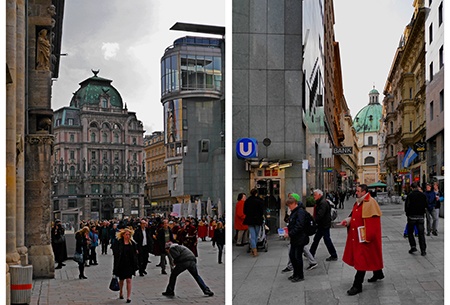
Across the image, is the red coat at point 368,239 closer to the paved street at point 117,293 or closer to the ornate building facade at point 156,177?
the paved street at point 117,293

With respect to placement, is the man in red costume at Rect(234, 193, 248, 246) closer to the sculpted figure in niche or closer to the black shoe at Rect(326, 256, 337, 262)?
the black shoe at Rect(326, 256, 337, 262)

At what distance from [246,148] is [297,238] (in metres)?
0.83

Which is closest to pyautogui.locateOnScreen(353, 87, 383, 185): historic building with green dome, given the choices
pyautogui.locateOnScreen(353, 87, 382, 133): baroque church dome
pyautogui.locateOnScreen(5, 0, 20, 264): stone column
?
pyautogui.locateOnScreen(353, 87, 382, 133): baroque church dome

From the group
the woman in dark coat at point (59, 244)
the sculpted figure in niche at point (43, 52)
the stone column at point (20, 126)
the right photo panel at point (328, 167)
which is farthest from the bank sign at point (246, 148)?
the sculpted figure in niche at point (43, 52)

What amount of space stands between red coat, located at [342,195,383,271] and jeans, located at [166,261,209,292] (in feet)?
4.52

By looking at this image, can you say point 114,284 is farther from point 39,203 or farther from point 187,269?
point 39,203

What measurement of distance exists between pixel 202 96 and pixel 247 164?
35.3 inches

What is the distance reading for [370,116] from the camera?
542 centimetres

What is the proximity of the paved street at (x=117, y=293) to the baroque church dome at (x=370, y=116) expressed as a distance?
1603 mm

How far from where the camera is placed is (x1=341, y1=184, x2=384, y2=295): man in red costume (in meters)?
4.98

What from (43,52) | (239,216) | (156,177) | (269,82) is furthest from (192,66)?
(239,216)

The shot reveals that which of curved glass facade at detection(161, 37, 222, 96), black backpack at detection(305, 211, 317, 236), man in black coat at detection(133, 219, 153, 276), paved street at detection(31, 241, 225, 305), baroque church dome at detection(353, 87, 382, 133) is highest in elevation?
curved glass facade at detection(161, 37, 222, 96)

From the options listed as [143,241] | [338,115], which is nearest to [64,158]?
[143,241]

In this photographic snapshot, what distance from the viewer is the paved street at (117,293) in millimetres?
5477
